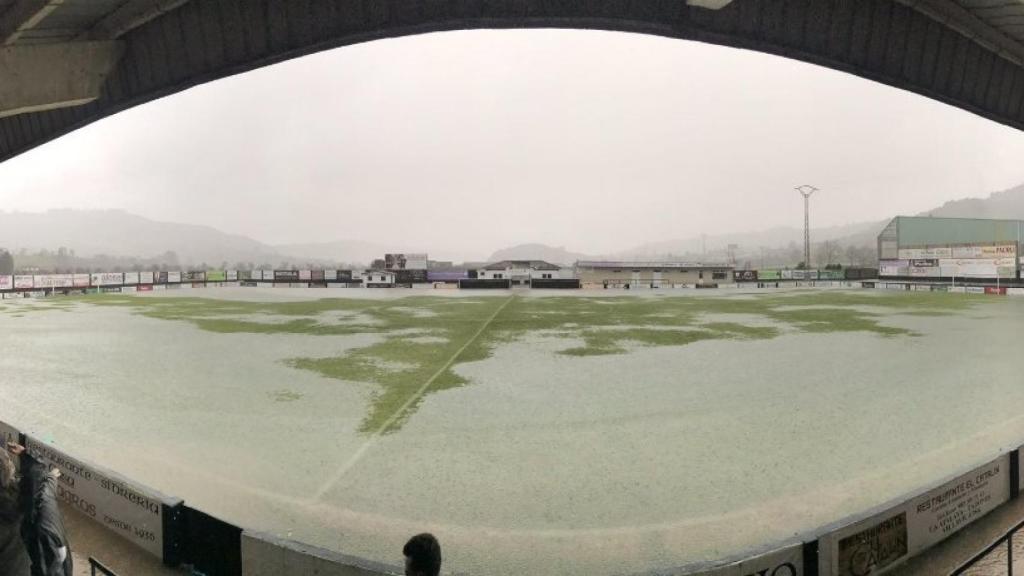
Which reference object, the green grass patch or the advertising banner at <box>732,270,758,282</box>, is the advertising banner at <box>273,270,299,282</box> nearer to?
the green grass patch

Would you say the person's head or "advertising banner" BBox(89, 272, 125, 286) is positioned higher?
"advertising banner" BBox(89, 272, 125, 286)

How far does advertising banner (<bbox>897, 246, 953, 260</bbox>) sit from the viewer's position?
67188mm

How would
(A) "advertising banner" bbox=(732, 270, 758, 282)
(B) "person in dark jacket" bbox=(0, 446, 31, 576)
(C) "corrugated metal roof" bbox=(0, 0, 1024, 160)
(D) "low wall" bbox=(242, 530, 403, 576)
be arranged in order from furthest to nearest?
(A) "advertising banner" bbox=(732, 270, 758, 282), (C) "corrugated metal roof" bbox=(0, 0, 1024, 160), (D) "low wall" bbox=(242, 530, 403, 576), (B) "person in dark jacket" bbox=(0, 446, 31, 576)

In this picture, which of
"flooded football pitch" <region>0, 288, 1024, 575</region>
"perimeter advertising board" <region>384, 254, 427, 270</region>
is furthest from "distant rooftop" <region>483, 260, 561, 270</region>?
"flooded football pitch" <region>0, 288, 1024, 575</region>

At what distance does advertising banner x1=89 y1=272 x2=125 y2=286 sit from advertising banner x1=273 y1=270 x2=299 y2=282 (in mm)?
21104

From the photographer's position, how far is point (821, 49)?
10.1 meters

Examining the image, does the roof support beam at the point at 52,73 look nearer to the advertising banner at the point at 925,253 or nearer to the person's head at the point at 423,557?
the person's head at the point at 423,557

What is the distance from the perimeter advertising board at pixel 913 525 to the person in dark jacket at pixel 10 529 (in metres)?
7.22

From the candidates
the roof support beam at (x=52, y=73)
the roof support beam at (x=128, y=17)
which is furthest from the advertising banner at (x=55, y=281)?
the roof support beam at (x=128, y=17)

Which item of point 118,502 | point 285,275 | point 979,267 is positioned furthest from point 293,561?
point 285,275

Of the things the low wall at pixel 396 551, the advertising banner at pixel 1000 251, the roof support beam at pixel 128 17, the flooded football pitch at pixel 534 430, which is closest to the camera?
the low wall at pixel 396 551

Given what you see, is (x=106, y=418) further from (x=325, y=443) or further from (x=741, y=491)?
(x=741, y=491)

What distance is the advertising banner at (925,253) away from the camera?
67.2 meters

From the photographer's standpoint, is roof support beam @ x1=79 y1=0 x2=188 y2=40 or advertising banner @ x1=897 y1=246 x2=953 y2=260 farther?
advertising banner @ x1=897 y1=246 x2=953 y2=260
